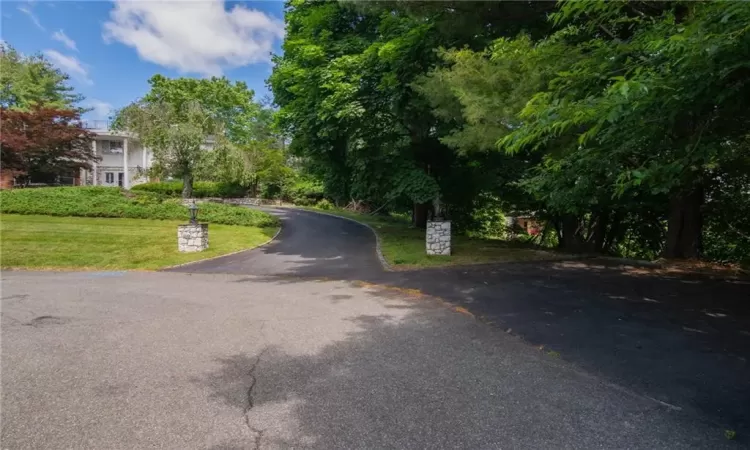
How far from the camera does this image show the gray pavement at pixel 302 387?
109 inches

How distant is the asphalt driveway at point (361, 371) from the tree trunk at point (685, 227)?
2916 millimetres

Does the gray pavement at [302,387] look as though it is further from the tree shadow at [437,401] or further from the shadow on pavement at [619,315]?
Answer: the shadow on pavement at [619,315]

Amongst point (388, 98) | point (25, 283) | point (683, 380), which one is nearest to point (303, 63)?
point (388, 98)

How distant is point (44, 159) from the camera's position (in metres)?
23.5

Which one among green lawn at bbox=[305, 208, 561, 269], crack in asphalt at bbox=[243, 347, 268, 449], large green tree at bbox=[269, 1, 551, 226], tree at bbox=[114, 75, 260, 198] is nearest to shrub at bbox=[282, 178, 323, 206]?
tree at bbox=[114, 75, 260, 198]

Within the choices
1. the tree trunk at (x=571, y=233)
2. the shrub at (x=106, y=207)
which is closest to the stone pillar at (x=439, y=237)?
the tree trunk at (x=571, y=233)

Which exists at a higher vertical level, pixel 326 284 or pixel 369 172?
pixel 369 172

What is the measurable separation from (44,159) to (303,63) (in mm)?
18800

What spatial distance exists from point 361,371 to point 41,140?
26.4 m

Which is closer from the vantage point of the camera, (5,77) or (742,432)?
(742,432)

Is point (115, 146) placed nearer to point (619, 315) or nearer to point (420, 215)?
point (420, 215)

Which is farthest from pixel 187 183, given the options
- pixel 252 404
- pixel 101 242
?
pixel 252 404

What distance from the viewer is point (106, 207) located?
60.5ft

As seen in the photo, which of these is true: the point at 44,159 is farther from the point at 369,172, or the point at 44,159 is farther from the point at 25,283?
the point at 369,172
